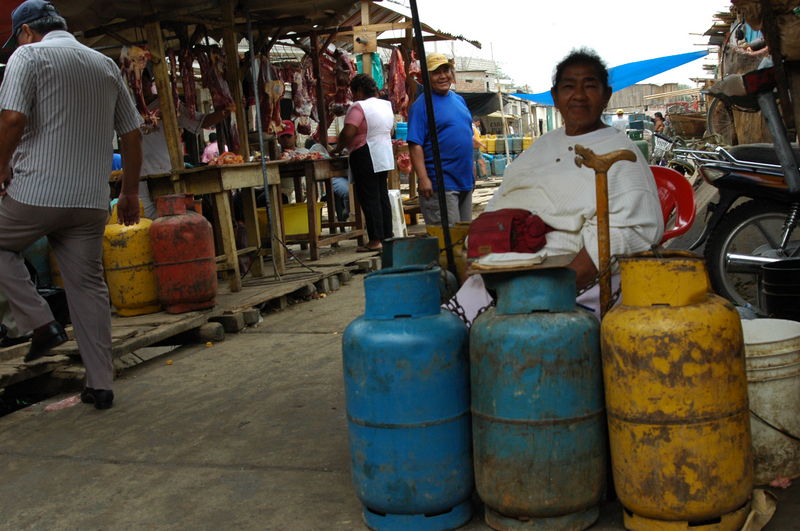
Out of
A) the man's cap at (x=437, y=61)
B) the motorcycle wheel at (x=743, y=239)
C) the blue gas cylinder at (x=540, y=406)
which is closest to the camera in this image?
the blue gas cylinder at (x=540, y=406)

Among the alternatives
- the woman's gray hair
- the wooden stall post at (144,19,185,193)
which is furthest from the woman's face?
the wooden stall post at (144,19,185,193)

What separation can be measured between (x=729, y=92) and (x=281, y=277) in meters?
4.56

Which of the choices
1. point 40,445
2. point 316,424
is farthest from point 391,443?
point 40,445

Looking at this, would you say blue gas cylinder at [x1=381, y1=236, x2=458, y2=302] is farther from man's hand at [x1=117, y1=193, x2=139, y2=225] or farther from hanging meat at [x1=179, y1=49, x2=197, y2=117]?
hanging meat at [x1=179, y1=49, x2=197, y2=117]

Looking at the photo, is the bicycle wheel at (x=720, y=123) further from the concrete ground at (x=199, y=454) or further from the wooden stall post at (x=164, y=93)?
the concrete ground at (x=199, y=454)

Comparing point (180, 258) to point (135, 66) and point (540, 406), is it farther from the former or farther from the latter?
point (540, 406)

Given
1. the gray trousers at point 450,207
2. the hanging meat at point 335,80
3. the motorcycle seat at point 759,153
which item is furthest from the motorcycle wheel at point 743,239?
the hanging meat at point 335,80

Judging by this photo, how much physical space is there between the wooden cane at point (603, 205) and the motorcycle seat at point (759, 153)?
121 inches

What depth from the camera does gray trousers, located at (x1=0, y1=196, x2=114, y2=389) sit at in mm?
4031

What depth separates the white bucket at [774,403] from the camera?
109 inches

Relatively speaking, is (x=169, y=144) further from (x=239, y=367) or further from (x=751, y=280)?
(x=751, y=280)

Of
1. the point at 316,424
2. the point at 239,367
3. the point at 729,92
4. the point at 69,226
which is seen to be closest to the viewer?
the point at 316,424

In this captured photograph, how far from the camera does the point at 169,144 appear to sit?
7.35 meters

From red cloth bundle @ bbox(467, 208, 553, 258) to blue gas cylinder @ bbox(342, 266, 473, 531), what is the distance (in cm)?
36
